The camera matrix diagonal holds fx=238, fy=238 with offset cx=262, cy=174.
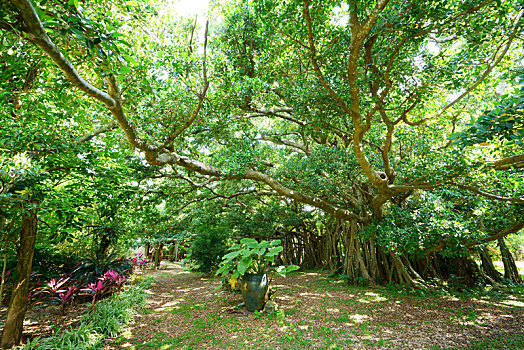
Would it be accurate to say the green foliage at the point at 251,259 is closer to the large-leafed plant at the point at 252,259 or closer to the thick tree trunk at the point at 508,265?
the large-leafed plant at the point at 252,259

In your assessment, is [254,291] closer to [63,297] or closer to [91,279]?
[63,297]

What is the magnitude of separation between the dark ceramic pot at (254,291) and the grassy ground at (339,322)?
22 cm

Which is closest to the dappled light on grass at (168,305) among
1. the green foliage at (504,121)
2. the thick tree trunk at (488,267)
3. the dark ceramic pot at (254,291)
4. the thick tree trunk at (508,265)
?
the dark ceramic pot at (254,291)

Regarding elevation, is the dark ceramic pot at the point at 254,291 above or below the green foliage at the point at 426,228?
below

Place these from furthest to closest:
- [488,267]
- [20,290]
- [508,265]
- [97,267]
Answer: [508,265]
[488,267]
[97,267]
[20,290]

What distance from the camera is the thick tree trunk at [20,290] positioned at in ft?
9.89

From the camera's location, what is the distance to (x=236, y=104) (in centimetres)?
518

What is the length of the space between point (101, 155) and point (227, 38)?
3.81m

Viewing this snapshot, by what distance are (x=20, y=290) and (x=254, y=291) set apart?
3462 millimetres

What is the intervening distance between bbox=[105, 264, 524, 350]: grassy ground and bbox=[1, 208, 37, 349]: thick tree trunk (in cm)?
118

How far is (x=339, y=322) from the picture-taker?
4102 millimetres

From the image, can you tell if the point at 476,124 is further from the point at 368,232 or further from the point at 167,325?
the point at 167,325

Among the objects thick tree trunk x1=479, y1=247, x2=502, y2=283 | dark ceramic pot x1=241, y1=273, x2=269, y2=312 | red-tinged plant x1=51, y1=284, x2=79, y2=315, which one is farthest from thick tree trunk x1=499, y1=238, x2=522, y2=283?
red-tinged plant x1=51, y1=284, x2=79, y2=315

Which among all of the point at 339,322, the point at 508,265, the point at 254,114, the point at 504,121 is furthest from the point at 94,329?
the point at 508,265
